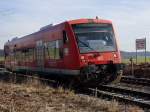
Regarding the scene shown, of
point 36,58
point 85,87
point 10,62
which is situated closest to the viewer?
point 85,87

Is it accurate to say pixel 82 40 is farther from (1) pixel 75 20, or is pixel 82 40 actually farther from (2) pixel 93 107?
(2) pixel 93 107

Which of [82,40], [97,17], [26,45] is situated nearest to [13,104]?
[82,40]

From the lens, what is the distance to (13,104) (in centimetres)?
1239

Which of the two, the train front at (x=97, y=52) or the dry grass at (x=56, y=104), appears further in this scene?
the train front at (x=97, y=52)

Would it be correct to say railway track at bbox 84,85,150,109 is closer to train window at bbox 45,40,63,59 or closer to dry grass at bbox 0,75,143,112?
dry grass at bbox 0,75,143,112

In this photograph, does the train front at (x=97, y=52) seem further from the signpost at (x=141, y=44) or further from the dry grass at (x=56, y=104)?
the signpost at (x=141, y=44)

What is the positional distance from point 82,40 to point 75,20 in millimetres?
1162

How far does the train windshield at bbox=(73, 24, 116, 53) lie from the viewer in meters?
18.6

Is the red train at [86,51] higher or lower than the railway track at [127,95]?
higher

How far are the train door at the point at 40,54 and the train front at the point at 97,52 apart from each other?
18.5ft

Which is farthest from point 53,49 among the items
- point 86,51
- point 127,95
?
point 127,95

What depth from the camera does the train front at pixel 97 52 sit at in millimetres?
18297

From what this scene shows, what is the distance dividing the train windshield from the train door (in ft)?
18.6

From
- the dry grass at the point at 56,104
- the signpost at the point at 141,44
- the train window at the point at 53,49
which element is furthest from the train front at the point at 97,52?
the signpost at the point at 141,44
